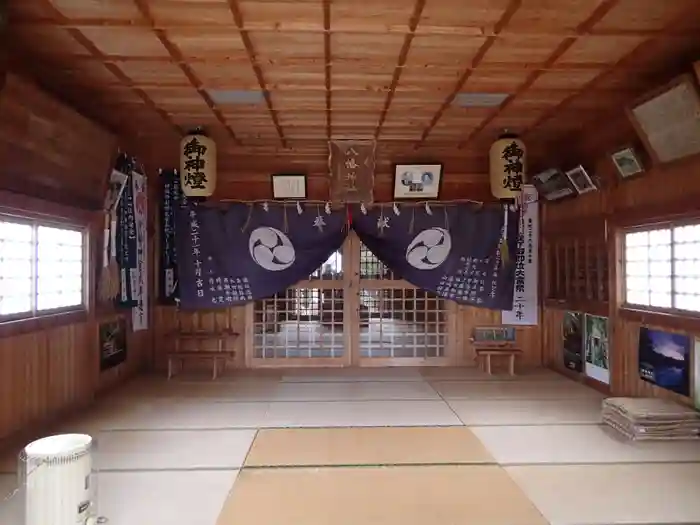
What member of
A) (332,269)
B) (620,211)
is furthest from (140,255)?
(620,211)

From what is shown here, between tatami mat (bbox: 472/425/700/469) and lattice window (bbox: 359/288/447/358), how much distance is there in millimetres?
3037

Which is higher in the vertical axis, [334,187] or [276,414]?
[334,187]

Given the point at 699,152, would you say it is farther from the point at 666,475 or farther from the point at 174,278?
Answer: the point at 174,278

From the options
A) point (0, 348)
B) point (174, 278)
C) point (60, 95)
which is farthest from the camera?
point (174, 278)

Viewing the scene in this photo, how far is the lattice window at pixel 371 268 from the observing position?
7.49 meters

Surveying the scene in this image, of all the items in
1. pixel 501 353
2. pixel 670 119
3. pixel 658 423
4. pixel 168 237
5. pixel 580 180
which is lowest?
pixel 658 423

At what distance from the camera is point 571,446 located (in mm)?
4020

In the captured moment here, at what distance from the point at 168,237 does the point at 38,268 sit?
2.58 m

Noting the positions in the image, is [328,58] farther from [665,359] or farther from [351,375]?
[351,375]

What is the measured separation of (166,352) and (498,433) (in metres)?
4.35

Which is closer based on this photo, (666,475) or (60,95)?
(666,475)

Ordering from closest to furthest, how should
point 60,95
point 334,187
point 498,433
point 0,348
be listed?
point 0,348
point 498,433
point 60,95
point 334,187

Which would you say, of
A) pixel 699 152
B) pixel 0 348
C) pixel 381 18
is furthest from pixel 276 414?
pixel 699 152

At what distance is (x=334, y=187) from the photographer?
6684 millimetres
